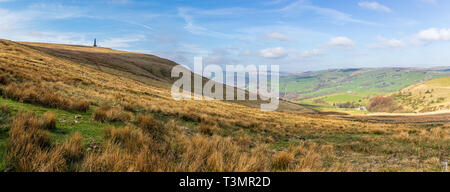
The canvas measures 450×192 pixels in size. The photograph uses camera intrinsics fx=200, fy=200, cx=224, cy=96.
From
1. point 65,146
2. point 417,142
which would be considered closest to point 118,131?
point 65,146

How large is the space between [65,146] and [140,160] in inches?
64.9

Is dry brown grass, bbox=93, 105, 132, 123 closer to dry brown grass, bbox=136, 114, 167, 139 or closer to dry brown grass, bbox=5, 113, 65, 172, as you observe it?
dry brown grass, bbox=136, 114, 167, 139

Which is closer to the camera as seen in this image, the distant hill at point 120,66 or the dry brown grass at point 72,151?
the dry brown grass at point 72,151

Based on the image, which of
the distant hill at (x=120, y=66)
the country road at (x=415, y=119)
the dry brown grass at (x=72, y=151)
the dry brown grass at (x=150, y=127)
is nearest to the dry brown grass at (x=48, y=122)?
the dry brown grass at (x=72, y=151)

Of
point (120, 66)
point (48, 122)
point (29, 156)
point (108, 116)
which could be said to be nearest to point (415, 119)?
point (108, 116)

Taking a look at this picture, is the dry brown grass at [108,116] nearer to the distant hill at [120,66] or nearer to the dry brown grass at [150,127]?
the dry brown grass at [150,127]

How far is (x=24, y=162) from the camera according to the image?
10.0 ft

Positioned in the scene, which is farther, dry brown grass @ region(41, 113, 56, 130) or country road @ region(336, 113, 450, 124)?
country road @ region(336, 113, 450, 124)

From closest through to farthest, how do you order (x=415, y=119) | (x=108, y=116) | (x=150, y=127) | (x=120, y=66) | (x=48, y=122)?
(x=48, y=122) → (x=150, y=127) → (x=108, y=116) → (x=415, y=119) → (x=120, y=66)

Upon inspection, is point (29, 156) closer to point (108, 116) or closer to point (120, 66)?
point (108, 116)

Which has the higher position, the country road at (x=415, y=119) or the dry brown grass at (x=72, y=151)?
the dry brown grass at (x=72, y=151)

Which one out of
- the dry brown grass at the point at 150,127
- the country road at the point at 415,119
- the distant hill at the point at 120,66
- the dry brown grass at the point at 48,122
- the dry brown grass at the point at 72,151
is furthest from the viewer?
the distant hill at the point at 120,66

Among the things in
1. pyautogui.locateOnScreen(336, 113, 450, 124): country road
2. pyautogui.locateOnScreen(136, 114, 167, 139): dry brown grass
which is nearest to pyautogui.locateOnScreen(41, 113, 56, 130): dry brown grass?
pyautogui.locateOnScreen(136, 114, 167, 139): dry brown grass
